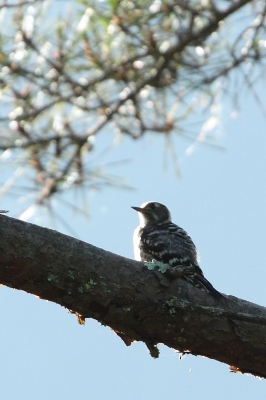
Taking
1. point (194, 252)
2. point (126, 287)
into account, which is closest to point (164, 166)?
point (194, 252)

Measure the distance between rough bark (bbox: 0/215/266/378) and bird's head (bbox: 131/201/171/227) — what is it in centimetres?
291

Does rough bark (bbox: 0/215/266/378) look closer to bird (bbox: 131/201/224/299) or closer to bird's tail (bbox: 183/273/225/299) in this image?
bird's tail (bbox: 183/273/225/299)

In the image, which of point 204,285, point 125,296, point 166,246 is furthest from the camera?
point 166,246

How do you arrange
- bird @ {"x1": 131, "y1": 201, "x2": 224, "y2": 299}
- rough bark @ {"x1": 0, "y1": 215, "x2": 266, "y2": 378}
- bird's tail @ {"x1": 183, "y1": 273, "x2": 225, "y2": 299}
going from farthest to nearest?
bird @ {"x1": 131, "y1": 201, "x2": 224, "y2": 299}, bird's tail @ {"x1": 183, "y1": 273, "x2": 225, "y2": 299}, rough bark @ {"x1": 0, "y1": 215, "x2": 266, "y2": 378}

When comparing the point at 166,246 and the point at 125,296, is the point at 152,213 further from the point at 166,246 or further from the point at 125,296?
the point at 125,296

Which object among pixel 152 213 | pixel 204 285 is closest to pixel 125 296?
pixel 204 285

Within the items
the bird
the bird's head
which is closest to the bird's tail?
the bird

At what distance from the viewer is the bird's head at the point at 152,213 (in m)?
5.95

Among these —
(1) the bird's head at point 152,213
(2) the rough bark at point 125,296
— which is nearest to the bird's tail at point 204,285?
(2) the rough bark at point 125,296

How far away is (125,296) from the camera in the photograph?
9.34 feet

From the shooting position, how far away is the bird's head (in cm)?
595

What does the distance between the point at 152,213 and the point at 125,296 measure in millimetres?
3169

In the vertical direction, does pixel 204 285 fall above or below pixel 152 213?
below


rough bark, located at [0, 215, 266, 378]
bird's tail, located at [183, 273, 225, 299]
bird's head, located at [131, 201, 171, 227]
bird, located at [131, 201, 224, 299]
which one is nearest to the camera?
rough bark, located at [0, 215, 266, 378]
